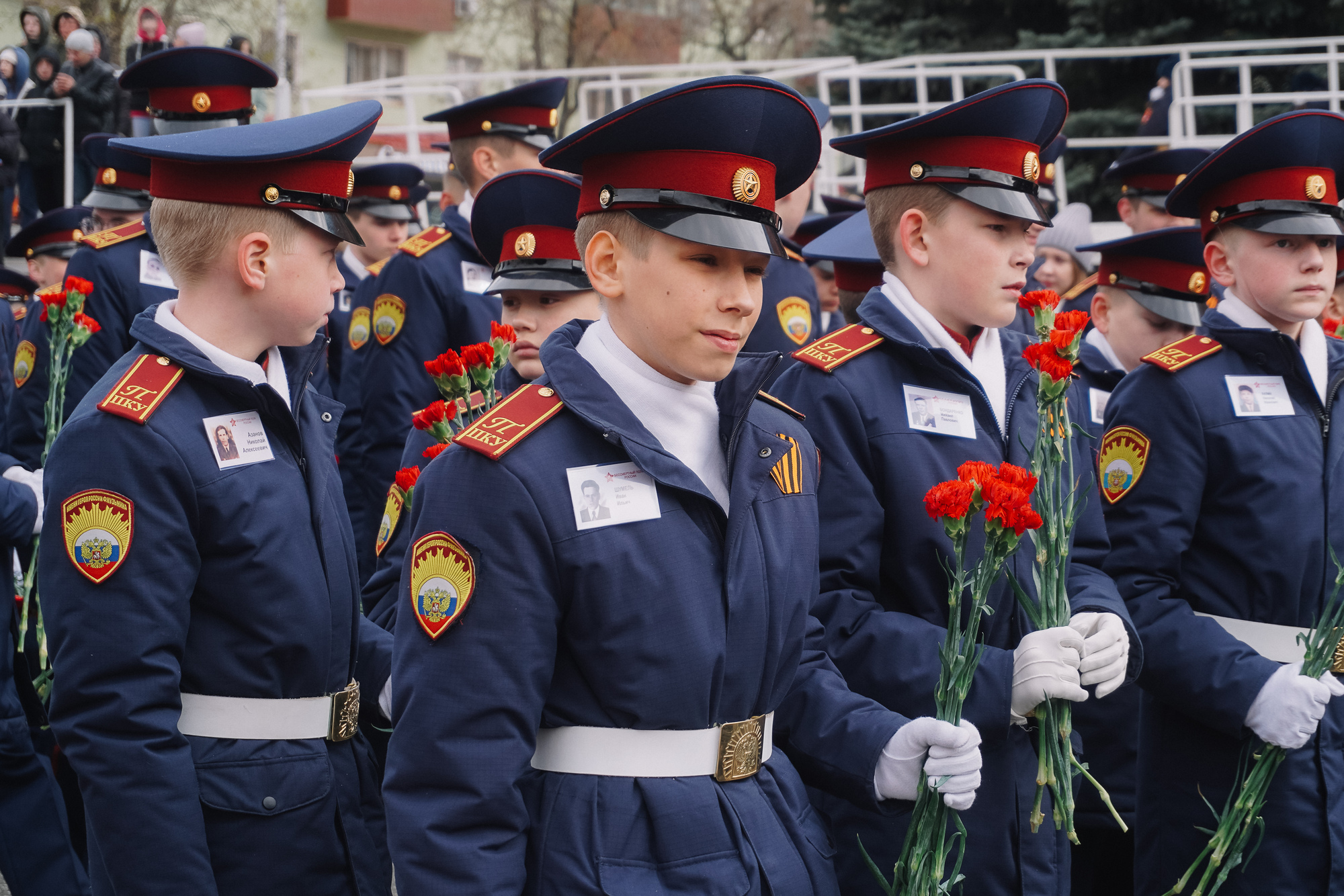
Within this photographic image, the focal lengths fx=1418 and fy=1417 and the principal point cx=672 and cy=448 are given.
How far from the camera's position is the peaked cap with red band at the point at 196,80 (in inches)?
219

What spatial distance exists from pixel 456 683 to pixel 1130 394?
7.83ft

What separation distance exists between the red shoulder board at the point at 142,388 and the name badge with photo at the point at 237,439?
10 centimetres

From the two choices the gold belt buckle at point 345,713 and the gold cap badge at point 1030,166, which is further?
the gold cap badge at point 1030,166

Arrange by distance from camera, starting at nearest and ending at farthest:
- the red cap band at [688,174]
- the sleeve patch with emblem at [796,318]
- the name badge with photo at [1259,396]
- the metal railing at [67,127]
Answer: the red cap band at [688,174], the name badge with photo at [1259,396], the sleeve patch with emblem at [796,318], the metal railing at [67,127]

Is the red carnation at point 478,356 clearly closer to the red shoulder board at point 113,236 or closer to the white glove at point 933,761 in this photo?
the white glove at point 933,761

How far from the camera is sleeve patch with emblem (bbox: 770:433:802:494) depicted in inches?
95.6

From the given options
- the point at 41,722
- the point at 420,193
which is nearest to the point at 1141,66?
the point at 420,193

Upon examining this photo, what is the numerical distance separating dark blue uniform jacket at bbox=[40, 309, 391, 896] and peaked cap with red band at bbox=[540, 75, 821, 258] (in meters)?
0.89

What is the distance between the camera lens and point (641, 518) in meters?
2.24

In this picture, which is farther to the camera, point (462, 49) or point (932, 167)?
point (462, 49)

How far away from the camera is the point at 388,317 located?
231 inches

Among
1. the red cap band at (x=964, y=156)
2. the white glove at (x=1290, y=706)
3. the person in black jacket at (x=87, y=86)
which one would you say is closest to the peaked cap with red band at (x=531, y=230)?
the red cap band at (x=964, y=156)

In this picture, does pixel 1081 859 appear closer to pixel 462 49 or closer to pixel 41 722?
pixel 41 722

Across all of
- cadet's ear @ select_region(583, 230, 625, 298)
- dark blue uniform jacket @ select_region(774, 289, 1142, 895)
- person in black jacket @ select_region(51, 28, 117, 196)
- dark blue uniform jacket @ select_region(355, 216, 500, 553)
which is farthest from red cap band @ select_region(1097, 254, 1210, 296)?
person in black jacket @ select_region(51, 28, 117, 196)
